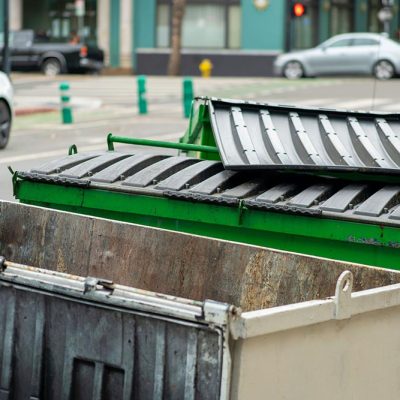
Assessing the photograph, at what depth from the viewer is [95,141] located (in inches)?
867

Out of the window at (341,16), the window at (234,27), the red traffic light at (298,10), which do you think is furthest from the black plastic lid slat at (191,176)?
the window at (341,16)

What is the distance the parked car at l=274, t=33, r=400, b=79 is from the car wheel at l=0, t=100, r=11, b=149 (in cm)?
2423

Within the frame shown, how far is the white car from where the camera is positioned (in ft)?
A: 63.5

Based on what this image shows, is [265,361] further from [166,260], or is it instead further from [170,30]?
[170,30]

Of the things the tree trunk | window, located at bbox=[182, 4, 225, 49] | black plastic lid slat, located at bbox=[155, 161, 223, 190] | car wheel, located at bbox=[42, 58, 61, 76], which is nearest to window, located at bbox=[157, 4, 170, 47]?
window, located at bbox=[182, 4, 225, 49]

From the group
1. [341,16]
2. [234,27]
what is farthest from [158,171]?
[341,16]

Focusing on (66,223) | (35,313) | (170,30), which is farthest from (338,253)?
(170,30)

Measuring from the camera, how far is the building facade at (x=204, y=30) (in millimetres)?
52000

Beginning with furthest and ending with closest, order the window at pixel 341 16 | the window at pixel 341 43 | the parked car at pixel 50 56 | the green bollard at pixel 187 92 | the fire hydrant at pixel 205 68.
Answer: the window at pixel 341 16, the fire hydrant at pixel 205 68, the parked car at pixel 50 56, the window at pixel 341 43, the green bollard at pixel 187 92

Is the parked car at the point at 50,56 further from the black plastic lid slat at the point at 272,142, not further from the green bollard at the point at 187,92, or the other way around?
the black plastic lid slat at the point at 272,142

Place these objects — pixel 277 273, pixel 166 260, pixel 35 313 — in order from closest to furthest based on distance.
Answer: pixel 35 313, pixel 277 273, pixel 166 260

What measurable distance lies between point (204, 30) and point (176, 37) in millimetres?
3366

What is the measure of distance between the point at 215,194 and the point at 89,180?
873mm

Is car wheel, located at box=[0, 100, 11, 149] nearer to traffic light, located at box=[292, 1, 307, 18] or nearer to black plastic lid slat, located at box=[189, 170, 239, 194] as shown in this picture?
black plastic lid slat, located at box=[189, 170, 239, 194]
